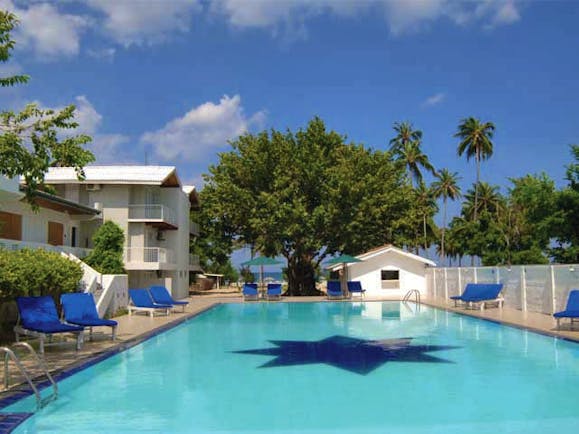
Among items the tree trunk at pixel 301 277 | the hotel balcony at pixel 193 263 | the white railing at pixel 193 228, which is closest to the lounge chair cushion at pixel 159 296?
the tree trunk at pixel 301 277

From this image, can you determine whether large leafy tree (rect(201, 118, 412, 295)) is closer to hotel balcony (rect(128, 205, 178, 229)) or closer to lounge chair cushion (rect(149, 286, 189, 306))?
hotel balcony (rect(128, 205, 178, 229))

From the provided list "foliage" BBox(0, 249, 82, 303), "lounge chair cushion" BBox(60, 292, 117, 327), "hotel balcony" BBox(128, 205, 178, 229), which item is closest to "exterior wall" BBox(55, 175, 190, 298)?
"hotel balcony" BBox(128, 205, 178, 229)

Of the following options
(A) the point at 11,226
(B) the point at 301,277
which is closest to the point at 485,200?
(B) the point at 301,277

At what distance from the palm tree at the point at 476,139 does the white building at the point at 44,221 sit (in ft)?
137

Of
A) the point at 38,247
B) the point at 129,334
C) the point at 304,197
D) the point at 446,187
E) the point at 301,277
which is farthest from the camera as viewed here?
the point at 446,187

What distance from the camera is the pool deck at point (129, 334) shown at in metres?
9.60

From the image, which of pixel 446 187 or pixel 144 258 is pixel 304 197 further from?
pixel 446 187

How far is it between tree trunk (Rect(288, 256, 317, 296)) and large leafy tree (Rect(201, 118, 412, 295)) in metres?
0.07

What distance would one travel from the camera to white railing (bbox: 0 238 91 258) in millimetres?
18562

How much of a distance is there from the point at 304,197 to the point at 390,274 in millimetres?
6932

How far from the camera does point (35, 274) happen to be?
13141 mm

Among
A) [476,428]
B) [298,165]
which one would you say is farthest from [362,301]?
[476,428]

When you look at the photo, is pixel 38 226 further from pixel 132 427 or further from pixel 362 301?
pixel 132 427

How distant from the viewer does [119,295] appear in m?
20.6
